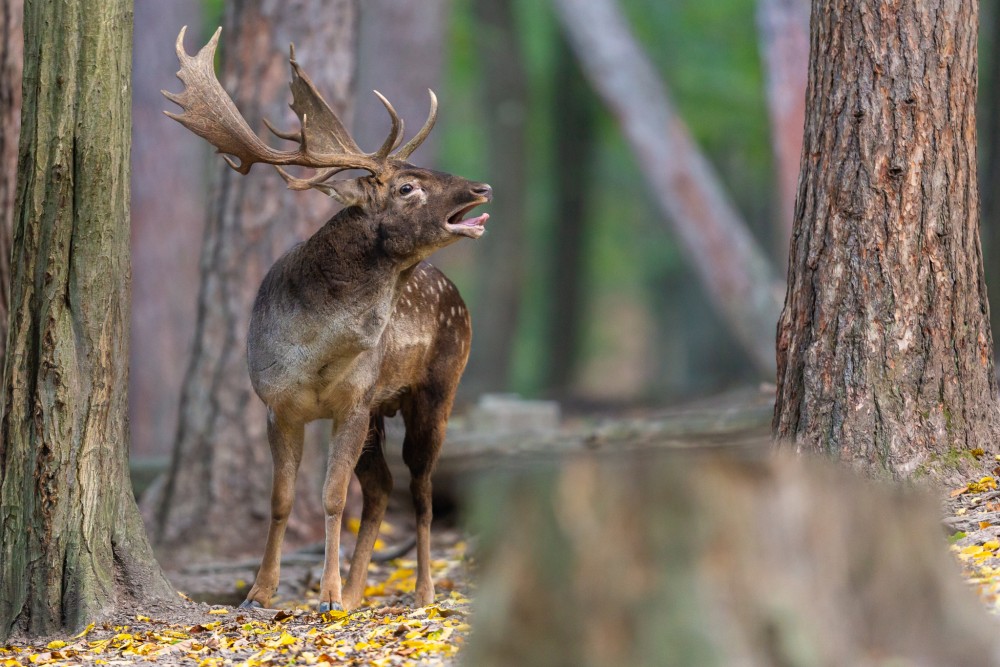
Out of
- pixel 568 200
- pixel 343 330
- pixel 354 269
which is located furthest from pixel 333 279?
pixel 568 200

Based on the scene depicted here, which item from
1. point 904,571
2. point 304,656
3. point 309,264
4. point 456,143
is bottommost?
point 304,656

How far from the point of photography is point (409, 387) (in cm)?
800

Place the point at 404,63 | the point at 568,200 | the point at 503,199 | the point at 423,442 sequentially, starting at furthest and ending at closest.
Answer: the point at 568,200 → the point at 503,199 → the point at 404,63 → the point at 423,442

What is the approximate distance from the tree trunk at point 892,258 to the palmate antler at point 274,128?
7.19ft

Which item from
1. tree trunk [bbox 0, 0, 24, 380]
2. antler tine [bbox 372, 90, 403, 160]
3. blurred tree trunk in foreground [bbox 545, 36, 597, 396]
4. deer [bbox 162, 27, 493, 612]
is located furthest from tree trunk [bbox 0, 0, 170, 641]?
blurred tree trunk in foreground [bbox 545, 36, 597, 396]

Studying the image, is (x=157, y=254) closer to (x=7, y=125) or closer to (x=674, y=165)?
(x=674, y=165)

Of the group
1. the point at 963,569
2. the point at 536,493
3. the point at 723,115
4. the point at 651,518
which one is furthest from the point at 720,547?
the point at 723,115

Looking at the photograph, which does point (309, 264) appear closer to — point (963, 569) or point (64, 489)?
point (64, 489)

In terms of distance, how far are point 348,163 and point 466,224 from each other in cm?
75

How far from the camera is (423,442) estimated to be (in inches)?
316

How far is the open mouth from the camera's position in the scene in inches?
270

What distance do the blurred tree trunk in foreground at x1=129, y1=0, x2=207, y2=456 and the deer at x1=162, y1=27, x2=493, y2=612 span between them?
30.4ft

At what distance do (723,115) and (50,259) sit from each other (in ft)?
77.6

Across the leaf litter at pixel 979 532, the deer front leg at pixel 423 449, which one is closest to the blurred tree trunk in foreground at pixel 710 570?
the leaf litter at pixel 979 532
